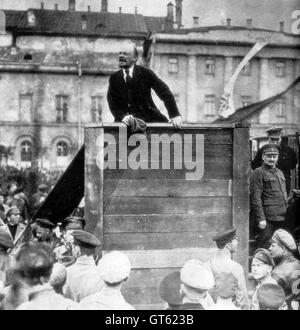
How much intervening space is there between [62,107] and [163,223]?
29.4m

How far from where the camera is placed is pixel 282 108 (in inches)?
1275

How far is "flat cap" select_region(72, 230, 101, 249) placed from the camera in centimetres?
359

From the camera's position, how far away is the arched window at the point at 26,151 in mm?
32781

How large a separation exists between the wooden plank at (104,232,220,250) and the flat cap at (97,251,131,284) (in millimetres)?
972

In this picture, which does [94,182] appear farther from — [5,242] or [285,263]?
[285,263]

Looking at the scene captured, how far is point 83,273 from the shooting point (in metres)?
3.52

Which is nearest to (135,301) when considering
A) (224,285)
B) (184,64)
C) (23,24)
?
(224,285)

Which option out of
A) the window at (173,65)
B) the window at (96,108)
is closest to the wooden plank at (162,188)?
the window at (173,65)

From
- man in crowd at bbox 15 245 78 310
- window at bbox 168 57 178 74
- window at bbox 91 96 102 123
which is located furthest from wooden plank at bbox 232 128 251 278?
window at bbox 91 96 102 123

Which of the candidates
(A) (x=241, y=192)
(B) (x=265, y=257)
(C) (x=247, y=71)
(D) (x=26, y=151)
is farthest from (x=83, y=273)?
(D) (x=26, y=151)

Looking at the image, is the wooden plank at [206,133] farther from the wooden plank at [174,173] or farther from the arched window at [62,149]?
the arched window at [62,149]

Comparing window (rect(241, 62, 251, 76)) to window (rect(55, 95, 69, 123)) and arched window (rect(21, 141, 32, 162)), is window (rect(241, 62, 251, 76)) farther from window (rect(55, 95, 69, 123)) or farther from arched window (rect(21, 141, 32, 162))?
arched window (rect(21, 141, 32, 162))

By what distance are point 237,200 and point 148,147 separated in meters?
0.86

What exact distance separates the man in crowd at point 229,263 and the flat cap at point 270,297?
35 centimetres
